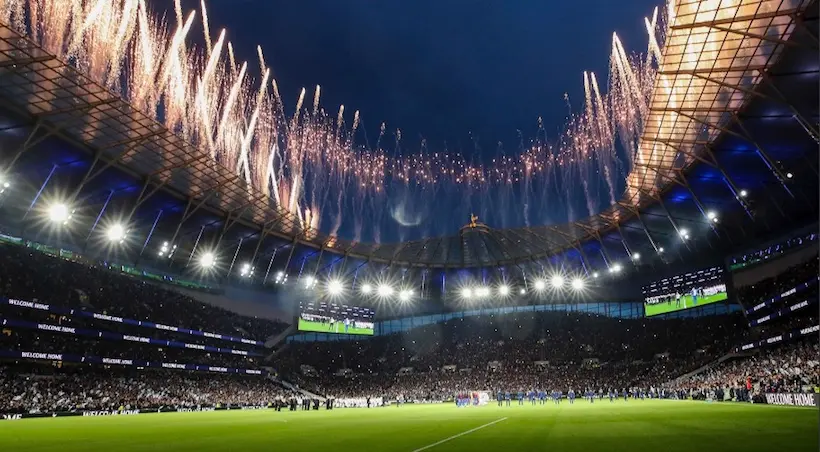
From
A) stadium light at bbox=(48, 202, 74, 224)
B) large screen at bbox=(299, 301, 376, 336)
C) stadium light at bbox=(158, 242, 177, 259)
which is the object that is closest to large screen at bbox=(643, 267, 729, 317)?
large screen at bbox=(299, 301, 376, 336)

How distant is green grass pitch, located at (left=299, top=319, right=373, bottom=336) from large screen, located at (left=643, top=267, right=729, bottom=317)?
40478mm

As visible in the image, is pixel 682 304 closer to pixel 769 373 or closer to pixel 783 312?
pixel 783 312

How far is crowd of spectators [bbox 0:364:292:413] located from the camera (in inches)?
1694

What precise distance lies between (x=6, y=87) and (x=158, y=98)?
8.81 metres

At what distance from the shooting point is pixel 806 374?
3669 cm

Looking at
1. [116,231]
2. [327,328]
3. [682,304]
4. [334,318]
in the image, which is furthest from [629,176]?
[116,231]

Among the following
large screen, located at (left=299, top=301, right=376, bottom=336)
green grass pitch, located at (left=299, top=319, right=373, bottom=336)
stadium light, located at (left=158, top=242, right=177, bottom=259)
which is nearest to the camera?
stadium light, located at (left=158, top=242, right=177, bottom=259)

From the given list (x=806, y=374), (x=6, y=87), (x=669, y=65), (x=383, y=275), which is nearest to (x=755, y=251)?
(x=806, y=374)

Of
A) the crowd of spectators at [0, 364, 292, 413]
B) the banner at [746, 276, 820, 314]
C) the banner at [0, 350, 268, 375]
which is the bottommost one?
the crowd of spectators at [0, 364, 292, 413]

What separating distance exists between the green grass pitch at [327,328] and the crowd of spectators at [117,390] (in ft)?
30.6

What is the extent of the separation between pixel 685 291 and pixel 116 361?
6349cm

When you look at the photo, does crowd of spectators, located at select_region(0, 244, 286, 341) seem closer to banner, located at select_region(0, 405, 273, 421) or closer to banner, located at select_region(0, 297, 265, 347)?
banner, located at select_region(0, 297, 265, 347)

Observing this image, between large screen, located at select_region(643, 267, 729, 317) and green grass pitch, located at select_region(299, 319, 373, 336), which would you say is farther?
green grass pitch, located at select_region(299, 319, 373, 336)

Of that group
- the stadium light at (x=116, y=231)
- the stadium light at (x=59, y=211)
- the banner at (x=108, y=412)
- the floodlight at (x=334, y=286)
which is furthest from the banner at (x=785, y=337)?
the stadium light at (x=59, y=211)
